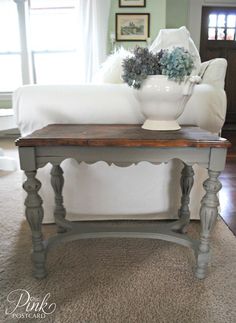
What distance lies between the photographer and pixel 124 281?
1127mm

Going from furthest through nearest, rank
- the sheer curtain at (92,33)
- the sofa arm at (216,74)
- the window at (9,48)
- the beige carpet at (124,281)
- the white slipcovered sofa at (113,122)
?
the window at (9,48)
the sheer curtain at (92,33)
the sofa arm at (216,74)
the white slipcovered sofa at (113,122)
the beige carpet at (124,281)

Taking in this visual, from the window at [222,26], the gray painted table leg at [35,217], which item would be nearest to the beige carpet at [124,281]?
the gray painted table leg at [35,217]

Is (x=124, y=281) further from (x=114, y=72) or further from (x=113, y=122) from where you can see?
(x=114, y=72)

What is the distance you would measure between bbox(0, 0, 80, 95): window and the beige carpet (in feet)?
9.96

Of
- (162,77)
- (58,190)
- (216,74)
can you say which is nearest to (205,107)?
(216,74)

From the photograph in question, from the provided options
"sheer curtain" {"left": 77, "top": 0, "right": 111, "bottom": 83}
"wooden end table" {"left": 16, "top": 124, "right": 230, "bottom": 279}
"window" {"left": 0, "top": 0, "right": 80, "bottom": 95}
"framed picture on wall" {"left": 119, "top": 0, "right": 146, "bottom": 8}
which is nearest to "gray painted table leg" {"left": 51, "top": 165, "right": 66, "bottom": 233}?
"wooden end table" {"left": 16, "top": 124, "right": 230, "bottom": 279}

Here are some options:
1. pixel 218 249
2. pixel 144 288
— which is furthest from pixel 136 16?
pixel 144 288

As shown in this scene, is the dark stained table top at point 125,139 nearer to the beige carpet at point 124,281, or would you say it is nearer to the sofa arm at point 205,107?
the sofa arm at point 205,107

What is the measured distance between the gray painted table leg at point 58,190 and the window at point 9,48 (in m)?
3.13

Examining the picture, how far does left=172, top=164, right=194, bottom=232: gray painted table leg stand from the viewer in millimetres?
1396

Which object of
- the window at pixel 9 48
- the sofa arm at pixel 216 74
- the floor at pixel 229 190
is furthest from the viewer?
the window at pixel 9 48

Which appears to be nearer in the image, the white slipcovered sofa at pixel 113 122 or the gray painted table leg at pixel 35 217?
the gray painted table leg at pixel 35 217

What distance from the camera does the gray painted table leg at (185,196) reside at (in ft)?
4.58

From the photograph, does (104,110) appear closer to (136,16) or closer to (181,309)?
(181,309)
